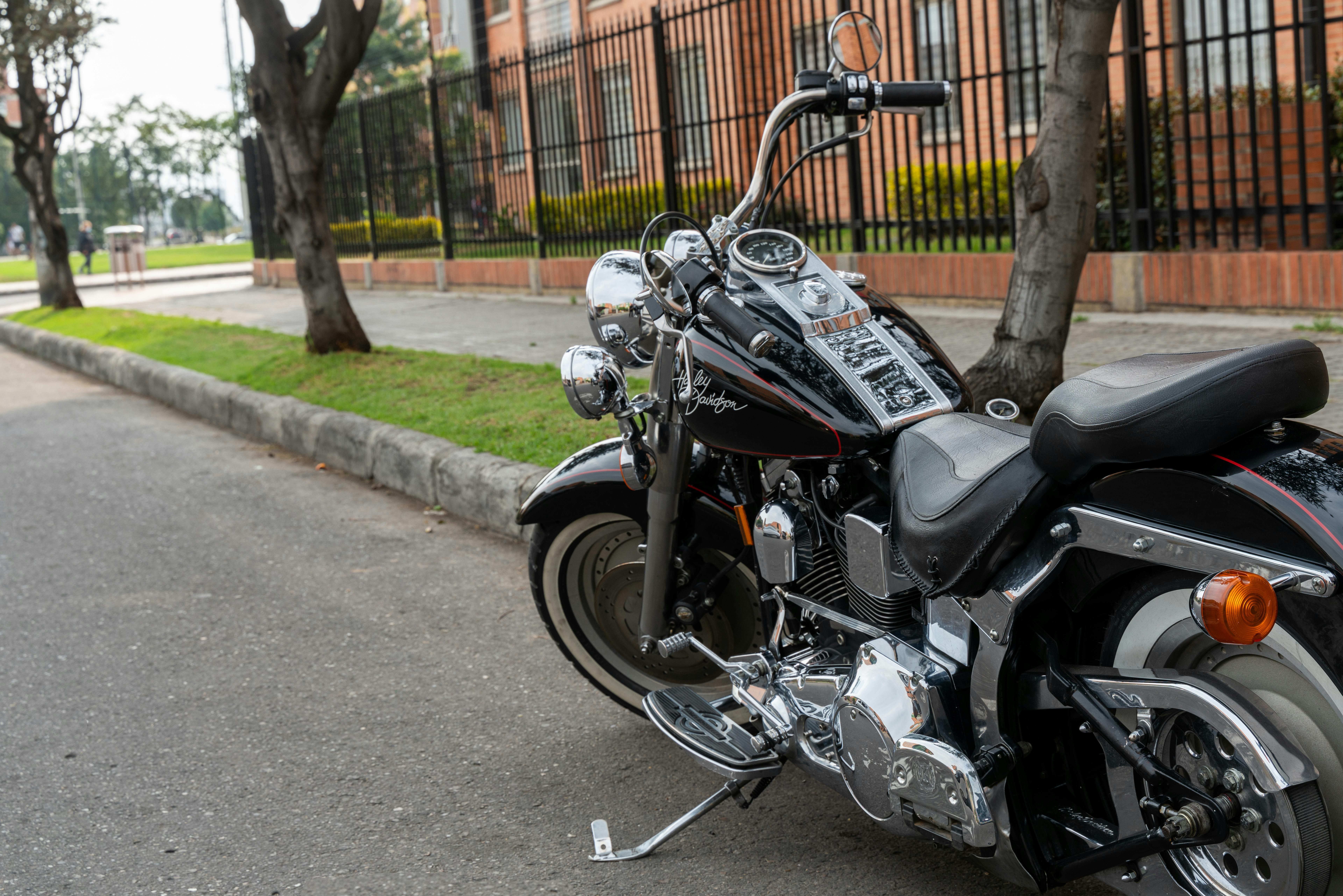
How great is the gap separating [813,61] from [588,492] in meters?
12.8

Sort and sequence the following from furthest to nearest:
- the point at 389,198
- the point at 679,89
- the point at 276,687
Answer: the point at 389,198, the point at 679,89, the point at 276,687

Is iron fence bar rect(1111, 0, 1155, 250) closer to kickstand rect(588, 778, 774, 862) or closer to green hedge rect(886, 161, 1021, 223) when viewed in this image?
green hedge rect(886, 161, 1021, 223)

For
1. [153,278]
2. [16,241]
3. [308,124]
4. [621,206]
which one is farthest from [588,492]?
[16,241]

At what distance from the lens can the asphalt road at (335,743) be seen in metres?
2.84

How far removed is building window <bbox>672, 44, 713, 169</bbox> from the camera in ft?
40.9


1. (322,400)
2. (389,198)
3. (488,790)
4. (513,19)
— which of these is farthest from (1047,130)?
(513,19)

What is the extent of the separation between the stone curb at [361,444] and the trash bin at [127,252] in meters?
15.5

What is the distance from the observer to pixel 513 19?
28.9m

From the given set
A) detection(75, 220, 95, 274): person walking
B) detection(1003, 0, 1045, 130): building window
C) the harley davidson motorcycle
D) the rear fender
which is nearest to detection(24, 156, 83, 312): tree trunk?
detection(1003, 0, 1045, 130): building window

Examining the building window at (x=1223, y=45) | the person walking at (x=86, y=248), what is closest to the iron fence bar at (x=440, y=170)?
the building window at (x=1223, y=45)

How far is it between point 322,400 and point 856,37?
5.75 metres

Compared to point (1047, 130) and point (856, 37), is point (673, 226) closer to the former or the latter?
point (1047, 130)

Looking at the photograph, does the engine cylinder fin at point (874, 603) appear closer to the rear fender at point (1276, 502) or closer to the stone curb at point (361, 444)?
the rear fender at point (1276, 502)

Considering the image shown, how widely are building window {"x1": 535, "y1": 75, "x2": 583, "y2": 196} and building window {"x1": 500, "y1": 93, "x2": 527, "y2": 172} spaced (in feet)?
1.20
